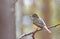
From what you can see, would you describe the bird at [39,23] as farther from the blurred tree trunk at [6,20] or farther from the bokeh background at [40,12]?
the bokeh background at [40,12]

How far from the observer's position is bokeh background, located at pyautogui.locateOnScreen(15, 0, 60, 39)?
3162mm

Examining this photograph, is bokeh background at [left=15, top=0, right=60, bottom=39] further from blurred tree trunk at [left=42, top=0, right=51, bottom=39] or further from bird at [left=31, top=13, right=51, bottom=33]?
bird at [left=31, top=13, right=51, bottom=33]

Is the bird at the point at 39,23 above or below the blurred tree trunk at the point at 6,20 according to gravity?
below

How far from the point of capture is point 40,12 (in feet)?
10.8

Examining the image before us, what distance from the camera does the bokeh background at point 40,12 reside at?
3.16 m

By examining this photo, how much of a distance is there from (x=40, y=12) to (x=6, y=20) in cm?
270

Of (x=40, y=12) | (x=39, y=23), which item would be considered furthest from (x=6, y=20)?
(x=40, y=12)

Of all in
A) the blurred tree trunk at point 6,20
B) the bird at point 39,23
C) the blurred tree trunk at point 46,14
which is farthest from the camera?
the blurred tree trunk at point 46,14

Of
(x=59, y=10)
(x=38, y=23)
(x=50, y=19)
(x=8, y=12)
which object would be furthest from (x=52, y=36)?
(x=8, y=12)

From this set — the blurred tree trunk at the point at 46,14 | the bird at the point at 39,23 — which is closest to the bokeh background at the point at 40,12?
the blurred tree trunk at the point at 46,14

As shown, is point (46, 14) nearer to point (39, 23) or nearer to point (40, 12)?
point (40, 12)

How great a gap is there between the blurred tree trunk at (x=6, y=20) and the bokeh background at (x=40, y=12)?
8.08 ft

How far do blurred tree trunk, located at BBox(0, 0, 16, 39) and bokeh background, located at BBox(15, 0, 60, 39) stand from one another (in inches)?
96.9

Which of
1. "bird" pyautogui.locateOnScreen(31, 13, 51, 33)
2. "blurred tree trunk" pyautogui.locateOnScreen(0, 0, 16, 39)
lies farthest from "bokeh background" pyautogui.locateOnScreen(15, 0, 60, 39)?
"blurred tree trunk" pyautogui.locateOnScreen(0, 0, 16, 39)
